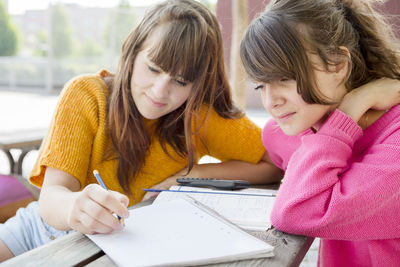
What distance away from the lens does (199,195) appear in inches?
51.4

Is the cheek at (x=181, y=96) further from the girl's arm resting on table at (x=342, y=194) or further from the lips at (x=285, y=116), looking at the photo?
the girl's arm resting on table at (x=342, y=194)

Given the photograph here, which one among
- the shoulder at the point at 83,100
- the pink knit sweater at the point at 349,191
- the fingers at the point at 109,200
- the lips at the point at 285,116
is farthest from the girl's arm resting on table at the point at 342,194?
the shoulder at the point at 83,100

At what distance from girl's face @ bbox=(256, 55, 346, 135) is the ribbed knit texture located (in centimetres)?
51

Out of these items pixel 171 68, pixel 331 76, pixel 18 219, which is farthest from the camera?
pixel 18 219

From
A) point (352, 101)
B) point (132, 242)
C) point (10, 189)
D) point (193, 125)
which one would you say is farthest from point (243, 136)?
point (10, 189)

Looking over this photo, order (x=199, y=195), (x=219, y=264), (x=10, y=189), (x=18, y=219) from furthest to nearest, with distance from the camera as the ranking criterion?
(x=10, y=189), (x=18, y=219), (x=199, y=195), (x=219, y=264)

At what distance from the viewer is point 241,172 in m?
1.65

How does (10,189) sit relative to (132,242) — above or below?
below

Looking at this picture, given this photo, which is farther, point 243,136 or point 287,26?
point 243,136

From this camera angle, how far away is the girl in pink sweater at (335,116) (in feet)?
3.32

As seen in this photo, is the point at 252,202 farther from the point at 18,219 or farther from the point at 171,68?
the point at 18,219

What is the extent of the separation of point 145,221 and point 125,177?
0.57 meters

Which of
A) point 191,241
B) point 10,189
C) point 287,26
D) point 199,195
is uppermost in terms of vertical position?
point 287,26

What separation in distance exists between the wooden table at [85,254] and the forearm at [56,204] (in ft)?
0.75
